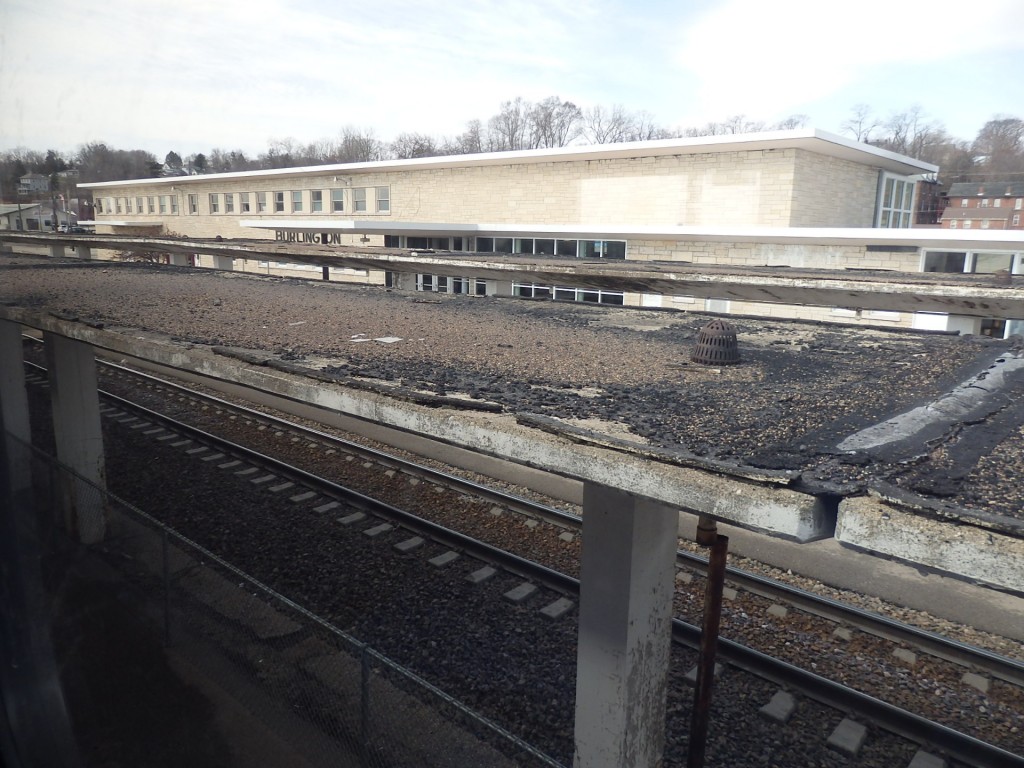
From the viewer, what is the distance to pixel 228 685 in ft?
18.5

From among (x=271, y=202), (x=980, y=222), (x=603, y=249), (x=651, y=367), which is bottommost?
(x=651, y=367)

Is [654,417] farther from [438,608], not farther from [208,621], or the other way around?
[208,621]

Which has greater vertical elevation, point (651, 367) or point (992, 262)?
point (992, 262)

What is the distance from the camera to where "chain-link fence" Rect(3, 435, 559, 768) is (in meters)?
4.62

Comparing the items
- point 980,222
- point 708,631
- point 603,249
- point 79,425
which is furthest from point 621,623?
point 980,222

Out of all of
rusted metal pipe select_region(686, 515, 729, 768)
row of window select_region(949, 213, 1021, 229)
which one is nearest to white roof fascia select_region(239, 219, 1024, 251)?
row of window select_region(949, 213, 1021, 229)

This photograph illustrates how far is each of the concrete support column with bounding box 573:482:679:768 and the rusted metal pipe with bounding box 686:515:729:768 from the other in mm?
225

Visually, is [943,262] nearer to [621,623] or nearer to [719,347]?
[719,347]

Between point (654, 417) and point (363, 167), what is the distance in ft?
108

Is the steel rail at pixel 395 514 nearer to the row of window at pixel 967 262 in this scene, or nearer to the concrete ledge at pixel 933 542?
the concrete ledge at pixel 933 542

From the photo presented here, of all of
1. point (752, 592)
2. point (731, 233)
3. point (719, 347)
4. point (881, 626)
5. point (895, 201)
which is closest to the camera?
point (719, 347)

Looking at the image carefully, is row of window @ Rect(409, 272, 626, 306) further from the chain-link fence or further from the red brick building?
the red brick building

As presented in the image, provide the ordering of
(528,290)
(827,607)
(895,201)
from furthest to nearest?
(895,201) → (528,290) → (827,607)

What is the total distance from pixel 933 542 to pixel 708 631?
214 cm
